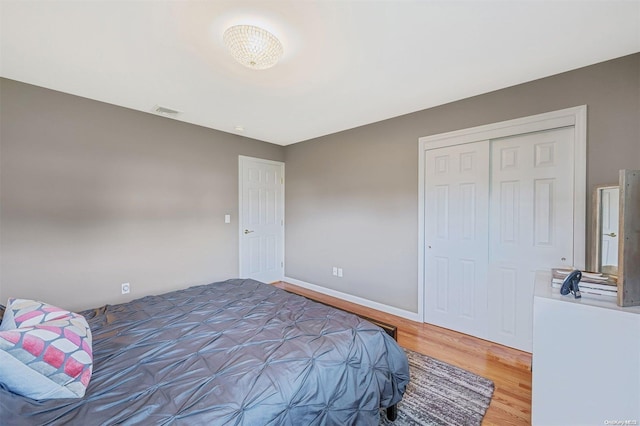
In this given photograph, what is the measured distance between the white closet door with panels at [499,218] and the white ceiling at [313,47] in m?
0.50

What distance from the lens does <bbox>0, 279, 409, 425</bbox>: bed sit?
942mm

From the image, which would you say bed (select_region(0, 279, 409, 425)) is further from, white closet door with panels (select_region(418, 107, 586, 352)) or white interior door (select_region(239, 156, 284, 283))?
white interior door (select_region(239, 156, 284, 283))

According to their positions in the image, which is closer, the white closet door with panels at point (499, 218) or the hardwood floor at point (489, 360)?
the hardwood floor at point (489, 360)

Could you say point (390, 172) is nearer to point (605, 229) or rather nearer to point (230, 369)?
point (605, 229)

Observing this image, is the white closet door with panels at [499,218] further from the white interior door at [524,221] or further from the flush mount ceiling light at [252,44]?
the flush mount ceiling light at [252,44]

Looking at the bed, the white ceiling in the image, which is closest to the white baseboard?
the bed

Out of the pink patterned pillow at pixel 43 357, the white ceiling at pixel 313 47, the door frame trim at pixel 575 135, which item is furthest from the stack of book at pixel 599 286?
the pink patterned pillow at pixel 43 357

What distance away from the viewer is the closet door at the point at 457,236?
8.47 feet

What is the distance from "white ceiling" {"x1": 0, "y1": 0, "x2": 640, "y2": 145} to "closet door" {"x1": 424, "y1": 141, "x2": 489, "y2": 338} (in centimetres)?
66

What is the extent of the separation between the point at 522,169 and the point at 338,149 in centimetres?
218

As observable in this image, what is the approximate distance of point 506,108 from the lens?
241cm

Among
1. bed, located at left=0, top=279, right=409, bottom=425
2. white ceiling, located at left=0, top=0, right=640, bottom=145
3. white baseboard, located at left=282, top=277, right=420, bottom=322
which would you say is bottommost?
white baseboard, located at left=282, top=277, right=420, bottom=322

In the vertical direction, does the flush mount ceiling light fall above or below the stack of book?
above

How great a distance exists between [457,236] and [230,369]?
246cm
